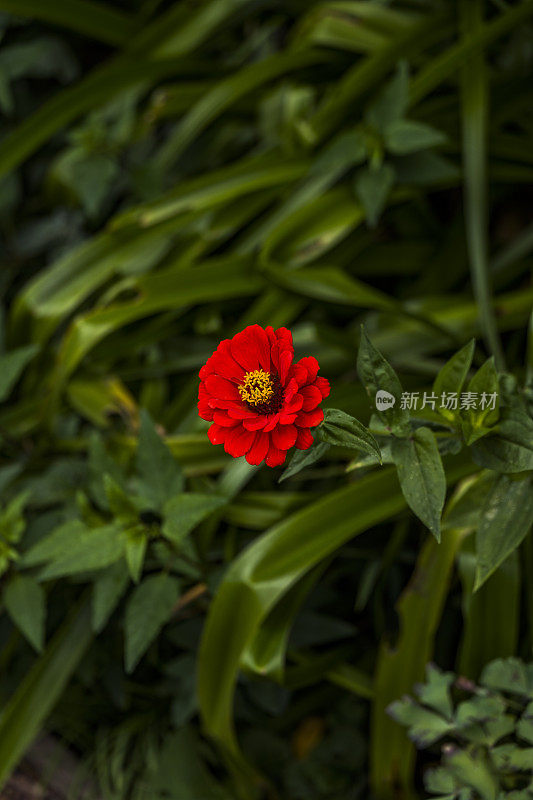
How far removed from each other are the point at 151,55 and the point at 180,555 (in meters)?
1.03

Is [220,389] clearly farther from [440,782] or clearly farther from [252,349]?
[440,782]

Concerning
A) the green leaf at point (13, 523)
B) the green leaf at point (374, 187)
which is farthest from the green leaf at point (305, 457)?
the green leaf at point (374, 187)

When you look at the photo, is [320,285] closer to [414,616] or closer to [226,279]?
[226,279]

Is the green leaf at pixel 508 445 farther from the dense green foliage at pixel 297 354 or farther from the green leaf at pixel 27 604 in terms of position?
the green leaf at pixel 27 604

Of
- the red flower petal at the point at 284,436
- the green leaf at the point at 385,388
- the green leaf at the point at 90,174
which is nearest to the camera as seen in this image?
the red flower petal at the point at 284,436

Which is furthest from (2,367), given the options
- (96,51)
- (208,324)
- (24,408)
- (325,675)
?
(96,51)

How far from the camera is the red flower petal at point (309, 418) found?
49 centimetres

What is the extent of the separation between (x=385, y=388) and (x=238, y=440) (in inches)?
5.8

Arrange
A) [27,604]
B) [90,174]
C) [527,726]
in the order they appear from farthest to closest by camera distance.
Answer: [90,174]
[27,604]
[527,726]

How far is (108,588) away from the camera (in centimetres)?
90

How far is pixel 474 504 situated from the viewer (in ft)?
2.39

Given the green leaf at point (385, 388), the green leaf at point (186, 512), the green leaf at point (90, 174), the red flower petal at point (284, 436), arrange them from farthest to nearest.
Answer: the green leaf at point (90, 174) → the green leaf at point (186, 512) → the green leaf at point (385, 388) → the red flower petal at point (284, 436)

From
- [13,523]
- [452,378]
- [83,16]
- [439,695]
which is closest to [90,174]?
[83,16]

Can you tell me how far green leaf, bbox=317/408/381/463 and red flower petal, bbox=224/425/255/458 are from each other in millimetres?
52
